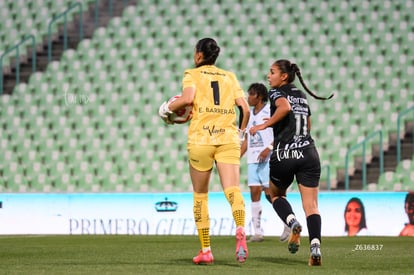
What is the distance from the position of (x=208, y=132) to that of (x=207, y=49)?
0.72 meters

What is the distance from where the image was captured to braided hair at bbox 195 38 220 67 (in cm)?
774

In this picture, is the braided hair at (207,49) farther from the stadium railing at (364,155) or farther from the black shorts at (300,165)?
the stadium railing at (364,155)

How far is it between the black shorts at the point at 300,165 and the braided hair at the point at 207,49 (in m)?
1.02

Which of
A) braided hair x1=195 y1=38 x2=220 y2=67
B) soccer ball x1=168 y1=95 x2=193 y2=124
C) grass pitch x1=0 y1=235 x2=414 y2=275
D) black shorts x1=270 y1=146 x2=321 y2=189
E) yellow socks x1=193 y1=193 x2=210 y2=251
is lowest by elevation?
grass pitch x1=0 y1=235 x2=414 y2=275

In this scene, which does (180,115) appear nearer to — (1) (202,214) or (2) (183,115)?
(2) (183,115)

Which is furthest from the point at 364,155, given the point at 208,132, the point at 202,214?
the point at 208,132

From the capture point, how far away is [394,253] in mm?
9438

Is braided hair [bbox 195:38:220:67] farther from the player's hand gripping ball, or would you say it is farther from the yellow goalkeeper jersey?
the player's hand gripping ball

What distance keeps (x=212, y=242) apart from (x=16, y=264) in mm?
4268

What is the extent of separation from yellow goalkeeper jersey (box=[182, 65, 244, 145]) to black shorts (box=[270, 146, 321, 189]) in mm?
455

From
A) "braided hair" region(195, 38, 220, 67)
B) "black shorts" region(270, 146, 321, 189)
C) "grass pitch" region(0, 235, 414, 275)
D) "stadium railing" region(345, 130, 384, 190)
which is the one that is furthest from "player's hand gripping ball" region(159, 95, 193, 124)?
"stadium railing" region(345, 130, 384, 190)

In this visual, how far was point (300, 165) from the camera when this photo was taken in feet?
25.8

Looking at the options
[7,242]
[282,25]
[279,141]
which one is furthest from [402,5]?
[279,141]

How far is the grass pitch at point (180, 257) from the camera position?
24.0 ft
